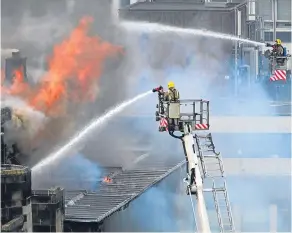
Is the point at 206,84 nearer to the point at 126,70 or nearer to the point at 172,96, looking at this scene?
the point at 126,70

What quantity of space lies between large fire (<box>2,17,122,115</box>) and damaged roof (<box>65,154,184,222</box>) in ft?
10.7

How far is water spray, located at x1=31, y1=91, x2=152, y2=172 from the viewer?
2058 cm

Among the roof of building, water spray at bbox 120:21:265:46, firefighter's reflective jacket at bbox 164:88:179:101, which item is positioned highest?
the roof of building

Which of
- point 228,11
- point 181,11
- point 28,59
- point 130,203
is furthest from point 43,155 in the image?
point 228,11

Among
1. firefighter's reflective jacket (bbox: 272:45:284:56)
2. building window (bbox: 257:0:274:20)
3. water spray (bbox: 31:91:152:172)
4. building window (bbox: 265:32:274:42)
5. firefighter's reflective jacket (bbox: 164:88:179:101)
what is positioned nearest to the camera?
firefighter's reflective jacket (bbox: 164:88:179:101)

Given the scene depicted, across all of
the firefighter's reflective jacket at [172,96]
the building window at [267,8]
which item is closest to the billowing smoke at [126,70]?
Answer: the firefighter's reflective jacket at [172,96]

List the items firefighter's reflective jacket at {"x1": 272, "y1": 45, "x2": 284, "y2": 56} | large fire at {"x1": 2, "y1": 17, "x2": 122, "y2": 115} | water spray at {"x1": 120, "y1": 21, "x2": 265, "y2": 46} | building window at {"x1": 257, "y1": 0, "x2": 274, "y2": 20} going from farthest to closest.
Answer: building window at {"x1": 257, "y1": 0, "x2": 274, "y2": 20} < water spray at {"x1": 120, "y1": 21, "x2": 265, "y2": 46} < large fire at {"x1": 2, "y1": 17, "x2": 122, "y2": 115} < firefighter's reflective jacket at {"x1": 272, "y1": 45, "x2": 284, "y2": 56}

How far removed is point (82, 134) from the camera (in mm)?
24562

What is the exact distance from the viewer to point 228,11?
32.0 metres

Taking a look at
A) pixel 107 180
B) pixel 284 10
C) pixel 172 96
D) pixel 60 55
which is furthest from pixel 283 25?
pixel 172 96

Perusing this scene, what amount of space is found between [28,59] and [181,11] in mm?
10933

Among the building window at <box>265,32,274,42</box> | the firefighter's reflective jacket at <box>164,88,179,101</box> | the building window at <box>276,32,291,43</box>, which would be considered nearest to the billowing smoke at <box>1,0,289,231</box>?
the firefighter's reflective jacket at <box>164,88,179,101</box>

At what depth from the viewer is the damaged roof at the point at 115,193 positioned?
13.6 metres

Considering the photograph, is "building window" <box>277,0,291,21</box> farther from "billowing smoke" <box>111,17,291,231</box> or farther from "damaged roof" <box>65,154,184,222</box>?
"damaged roof" <box>65,154,184,222</box>
